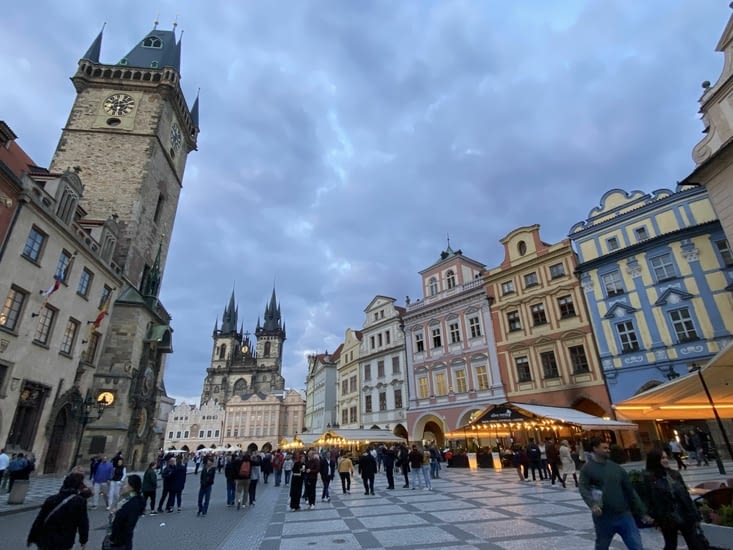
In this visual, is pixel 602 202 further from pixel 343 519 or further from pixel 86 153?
pixel 86 153

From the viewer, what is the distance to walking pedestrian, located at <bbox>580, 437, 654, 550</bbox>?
423 centimetres

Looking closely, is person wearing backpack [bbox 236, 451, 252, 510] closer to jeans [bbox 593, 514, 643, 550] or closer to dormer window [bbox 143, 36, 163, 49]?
jeans [bbox 593, 514, 643, 550]

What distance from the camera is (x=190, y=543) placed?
750cm

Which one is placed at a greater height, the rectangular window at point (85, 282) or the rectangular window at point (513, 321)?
the rectangular window at point (85, 282)

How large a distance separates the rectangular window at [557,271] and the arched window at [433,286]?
922cm

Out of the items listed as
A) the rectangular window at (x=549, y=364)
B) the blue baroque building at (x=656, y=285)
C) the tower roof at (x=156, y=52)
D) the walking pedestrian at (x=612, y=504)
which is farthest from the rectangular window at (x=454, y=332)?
the tower roof at (x=156, y=52)

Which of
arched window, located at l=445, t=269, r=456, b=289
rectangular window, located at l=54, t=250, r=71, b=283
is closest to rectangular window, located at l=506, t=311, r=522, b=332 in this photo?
arched window, located at l=445, t=269, r=456, b=289

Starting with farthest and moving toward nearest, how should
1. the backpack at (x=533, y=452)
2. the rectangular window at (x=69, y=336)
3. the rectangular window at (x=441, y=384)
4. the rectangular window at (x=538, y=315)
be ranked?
the rectangular window at (x=441, y=384) → the rectangular window at (x=538, y=315) → the rectangular window at (x=69, y=336) → the backpack at (x=533, y=452)

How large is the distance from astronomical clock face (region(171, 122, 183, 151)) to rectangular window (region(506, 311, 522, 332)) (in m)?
32.4

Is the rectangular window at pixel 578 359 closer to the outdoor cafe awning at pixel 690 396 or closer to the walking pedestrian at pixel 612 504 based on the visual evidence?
the outdoor cafe awning at pixel 690 396

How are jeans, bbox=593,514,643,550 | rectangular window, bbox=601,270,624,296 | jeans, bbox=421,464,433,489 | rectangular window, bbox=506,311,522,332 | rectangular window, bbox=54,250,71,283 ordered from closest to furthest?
jeans, bbox=593,514,643,550, jeans, bbox=421,464,433,489, rectangular window, bbox=54,250,71,283, rectangular window, bbox=601,270,624,296, rectangular window, bbox=506,311,522,332

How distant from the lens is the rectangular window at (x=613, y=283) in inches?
871

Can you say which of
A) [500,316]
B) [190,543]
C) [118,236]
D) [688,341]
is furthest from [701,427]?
[118,236]

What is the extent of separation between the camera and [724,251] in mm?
18922
